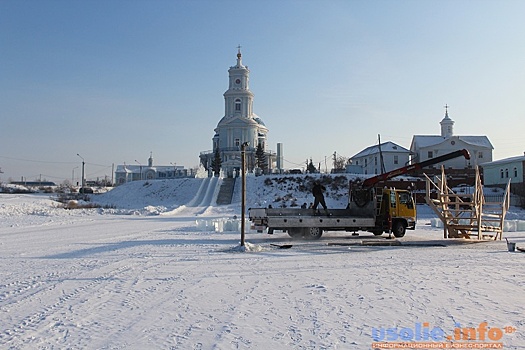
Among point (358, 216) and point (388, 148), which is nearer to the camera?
point (358, 216)

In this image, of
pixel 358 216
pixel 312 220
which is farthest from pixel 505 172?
pixel 312 220

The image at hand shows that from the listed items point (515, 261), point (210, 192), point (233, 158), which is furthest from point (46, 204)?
point (515, 261)

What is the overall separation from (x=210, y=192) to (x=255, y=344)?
51640 millimetres

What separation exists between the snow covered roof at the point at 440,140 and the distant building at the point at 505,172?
453 inches

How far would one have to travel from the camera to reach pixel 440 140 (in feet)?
233

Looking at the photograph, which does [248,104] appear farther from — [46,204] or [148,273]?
[148,273]

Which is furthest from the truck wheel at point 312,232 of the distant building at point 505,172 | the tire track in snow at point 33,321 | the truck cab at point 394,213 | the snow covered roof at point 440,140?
the snow covered roof at point 440,140

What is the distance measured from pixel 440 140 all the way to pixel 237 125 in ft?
114

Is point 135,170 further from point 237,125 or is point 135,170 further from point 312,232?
point 312,232

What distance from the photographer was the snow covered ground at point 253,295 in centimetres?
640

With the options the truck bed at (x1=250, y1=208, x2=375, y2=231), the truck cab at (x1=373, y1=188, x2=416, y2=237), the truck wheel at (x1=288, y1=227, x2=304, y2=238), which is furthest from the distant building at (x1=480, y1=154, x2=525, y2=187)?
the truck wheel at (x1=288, y1=227, x2=304, y2=238)

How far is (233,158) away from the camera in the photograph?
8050 cm

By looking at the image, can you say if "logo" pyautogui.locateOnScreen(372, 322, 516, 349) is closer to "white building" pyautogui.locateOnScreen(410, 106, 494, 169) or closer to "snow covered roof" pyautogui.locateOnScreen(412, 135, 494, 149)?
"white building" pyautogui.locateOnScreen(410, 106, 494, 169)

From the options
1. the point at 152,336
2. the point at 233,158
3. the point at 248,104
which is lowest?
the point at 152,336
